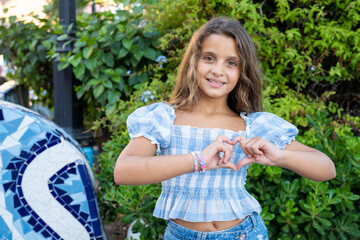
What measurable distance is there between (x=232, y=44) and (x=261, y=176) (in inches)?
37.6

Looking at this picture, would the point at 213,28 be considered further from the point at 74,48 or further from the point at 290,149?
the point at 74,48

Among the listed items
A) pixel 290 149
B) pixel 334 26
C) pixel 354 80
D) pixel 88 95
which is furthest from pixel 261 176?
pixel 88 95

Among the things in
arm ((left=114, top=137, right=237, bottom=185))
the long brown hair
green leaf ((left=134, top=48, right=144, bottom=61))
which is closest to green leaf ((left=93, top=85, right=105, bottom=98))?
green leaf ((left=134, top=48, right=144, bottom=61))

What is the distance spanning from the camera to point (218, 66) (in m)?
1.59

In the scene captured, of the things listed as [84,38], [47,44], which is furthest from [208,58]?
[47,44]

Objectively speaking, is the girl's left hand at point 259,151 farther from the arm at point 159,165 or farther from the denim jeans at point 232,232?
the denim jeans at point 232,232

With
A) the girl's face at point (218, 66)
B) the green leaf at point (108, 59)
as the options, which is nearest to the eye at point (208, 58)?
the girl's face at point (218, 66)

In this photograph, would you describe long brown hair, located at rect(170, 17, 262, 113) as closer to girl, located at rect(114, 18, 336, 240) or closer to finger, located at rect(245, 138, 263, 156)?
girl, located at rect(114, 18, 336, 240)

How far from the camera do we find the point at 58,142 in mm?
2104

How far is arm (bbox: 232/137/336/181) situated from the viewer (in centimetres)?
140

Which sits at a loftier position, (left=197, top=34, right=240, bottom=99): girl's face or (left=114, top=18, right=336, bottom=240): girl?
(left=197, top=34, right=240, bottom=99): girl's face

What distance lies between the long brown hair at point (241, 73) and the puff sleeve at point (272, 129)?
0.10 m

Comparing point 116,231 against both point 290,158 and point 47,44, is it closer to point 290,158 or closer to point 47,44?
point 290,158

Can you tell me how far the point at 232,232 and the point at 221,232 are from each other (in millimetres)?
48
